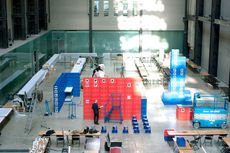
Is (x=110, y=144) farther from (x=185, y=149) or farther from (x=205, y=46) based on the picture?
(x=205, y=46)

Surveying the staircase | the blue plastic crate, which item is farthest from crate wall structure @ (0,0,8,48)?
the blue plastic crate

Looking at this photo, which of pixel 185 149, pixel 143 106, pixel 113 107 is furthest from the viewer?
pixel 143 106

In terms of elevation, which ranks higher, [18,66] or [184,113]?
[18,66]

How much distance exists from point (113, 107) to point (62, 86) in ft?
17.8

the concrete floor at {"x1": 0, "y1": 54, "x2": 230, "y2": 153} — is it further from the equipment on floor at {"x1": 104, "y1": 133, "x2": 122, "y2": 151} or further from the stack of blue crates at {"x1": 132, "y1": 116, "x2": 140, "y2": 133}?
the equipment on floor at {"x1": 104, "y1": 133, "x2": 122, "y2": 151}

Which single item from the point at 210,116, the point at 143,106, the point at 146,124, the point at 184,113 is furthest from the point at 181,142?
the point at 143,106

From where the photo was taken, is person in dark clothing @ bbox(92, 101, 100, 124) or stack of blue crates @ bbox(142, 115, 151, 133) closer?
stack of blue crates @ bbox(142, 115, 151, 133)

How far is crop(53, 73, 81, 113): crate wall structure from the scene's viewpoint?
89.5 ft

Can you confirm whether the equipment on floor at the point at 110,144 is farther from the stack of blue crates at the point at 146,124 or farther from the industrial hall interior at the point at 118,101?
the stack of blue crates at the point at 146,124

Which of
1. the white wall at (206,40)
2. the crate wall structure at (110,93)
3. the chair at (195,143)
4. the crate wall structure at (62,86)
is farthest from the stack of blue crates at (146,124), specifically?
the white wall at (206,40)

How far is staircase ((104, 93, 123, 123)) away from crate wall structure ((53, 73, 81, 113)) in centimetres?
365

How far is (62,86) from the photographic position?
29453 millimetres

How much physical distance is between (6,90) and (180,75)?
12.8 metres

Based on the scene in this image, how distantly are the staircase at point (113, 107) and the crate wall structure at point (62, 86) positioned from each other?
144 inches
